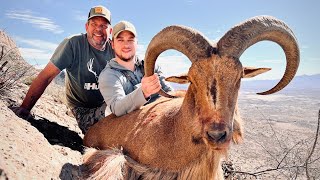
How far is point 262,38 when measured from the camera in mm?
4387

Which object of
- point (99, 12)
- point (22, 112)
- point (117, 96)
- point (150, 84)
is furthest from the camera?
point (99, 12)

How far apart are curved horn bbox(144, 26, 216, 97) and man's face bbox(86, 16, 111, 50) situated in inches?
105

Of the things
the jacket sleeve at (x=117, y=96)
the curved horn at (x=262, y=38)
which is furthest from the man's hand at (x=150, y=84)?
the curved horn at (x=262, y=38)

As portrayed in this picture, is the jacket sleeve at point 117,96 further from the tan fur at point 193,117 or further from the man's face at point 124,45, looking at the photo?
the man's face at point 124,45

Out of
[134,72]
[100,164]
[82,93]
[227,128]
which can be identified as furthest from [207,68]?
[82,93]

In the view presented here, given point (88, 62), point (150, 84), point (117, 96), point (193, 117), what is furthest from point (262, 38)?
point (88, 62)

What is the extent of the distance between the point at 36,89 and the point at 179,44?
10.2 feet

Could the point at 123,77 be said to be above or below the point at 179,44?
below

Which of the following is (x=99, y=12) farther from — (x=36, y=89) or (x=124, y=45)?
(x=36, y=89)

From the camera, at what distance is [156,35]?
4.51m

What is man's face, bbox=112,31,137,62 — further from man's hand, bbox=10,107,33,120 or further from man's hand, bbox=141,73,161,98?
man's hand, bbox=10,107,33,120

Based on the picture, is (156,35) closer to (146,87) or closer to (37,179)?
(146,87)

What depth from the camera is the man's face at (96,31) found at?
695 cm

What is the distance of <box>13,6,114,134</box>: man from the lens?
6664 millimetres
